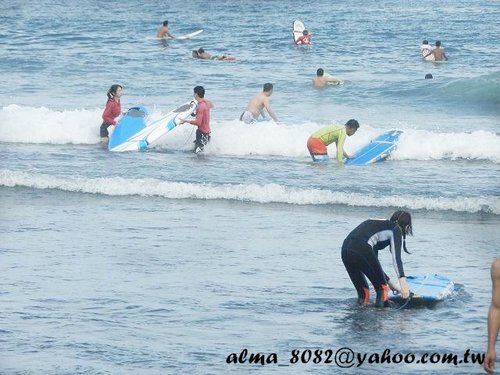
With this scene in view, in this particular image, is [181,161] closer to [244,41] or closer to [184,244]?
[184,244]

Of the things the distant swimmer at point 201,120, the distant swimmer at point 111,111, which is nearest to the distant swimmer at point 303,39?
the distant swimmer at point 111,111

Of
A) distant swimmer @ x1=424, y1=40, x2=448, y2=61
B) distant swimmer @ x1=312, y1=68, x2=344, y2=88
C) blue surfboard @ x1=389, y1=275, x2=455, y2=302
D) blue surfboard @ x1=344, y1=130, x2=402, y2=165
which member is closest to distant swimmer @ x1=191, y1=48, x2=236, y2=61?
distant swimmer @ x1=312, y1=68, x2=344, y2=88

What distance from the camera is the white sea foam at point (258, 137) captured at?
83.5 feet

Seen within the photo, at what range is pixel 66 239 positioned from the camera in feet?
54.6

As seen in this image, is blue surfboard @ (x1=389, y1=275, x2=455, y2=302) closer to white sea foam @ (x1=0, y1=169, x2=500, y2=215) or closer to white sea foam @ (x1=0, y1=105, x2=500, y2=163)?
white sea foam @ (x1=0, y1=169, x2=500, y2=215)

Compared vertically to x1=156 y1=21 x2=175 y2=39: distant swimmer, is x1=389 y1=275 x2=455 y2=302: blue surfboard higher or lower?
lower

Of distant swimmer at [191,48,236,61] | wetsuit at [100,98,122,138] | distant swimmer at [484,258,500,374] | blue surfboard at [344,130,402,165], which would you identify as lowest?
distant swimmer at [484,258,500,374]

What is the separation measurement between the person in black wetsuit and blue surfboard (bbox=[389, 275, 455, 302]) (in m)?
0.16

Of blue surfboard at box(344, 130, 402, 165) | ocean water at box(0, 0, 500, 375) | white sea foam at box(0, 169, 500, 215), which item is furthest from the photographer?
blue surfboard at box(344, 130, 402, 165)

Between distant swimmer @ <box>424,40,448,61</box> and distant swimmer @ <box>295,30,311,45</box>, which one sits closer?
distant swimmer @ <box>424,40,448,61</box>

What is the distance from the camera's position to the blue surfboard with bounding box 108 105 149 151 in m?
25.4

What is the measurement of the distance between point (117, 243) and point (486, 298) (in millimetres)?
5153

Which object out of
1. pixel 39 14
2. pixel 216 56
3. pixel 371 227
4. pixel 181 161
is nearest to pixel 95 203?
pixel 181 161

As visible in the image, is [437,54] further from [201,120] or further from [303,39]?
[201,120]
